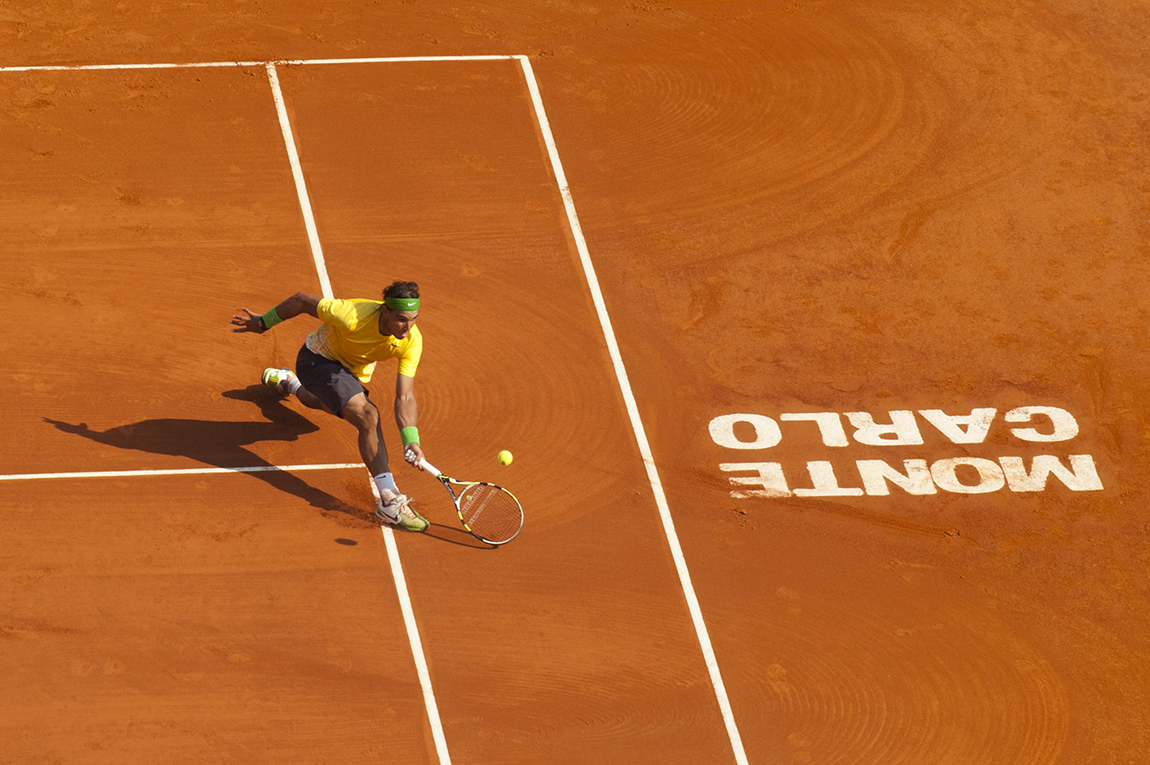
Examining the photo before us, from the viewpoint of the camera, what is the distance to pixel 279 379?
10.5 meters

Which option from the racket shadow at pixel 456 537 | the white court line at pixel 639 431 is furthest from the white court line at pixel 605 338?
the racket shadow at pixel 456 537

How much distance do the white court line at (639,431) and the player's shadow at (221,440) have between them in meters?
2.68

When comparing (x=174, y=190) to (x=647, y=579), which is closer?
(x=647, y=579)

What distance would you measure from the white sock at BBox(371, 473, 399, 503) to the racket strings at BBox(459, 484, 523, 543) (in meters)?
0.63

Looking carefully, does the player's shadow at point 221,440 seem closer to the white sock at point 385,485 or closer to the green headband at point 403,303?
the white sock at point 385,485

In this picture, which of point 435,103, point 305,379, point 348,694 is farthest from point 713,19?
point 348,694

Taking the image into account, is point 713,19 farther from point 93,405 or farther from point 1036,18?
point 93,405

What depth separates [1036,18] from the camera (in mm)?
16156

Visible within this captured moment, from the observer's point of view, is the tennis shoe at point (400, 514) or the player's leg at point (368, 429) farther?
the tennis shoe at point (400, 514)

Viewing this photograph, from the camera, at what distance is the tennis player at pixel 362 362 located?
31.0 ft

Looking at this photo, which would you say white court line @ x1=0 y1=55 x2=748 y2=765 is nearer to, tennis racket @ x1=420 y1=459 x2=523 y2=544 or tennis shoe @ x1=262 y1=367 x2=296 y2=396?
tennis racket @ x1=420 y1=459 x2=523 y2=544

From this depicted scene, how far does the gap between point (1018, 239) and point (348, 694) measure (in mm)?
9016

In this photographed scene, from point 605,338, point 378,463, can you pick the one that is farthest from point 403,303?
point 605,338

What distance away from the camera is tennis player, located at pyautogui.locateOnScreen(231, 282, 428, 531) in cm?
944
